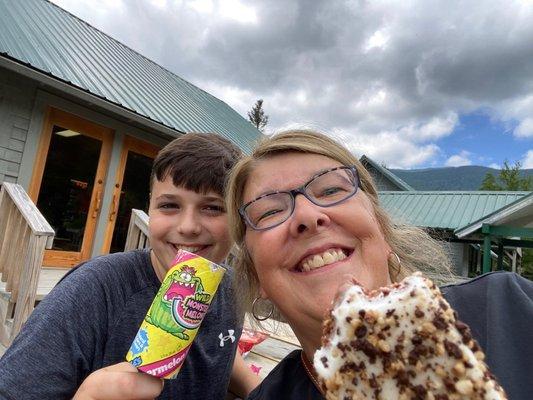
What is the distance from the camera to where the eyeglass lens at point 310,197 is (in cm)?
132

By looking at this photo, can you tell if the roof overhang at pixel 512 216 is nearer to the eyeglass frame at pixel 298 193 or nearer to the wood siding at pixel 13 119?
the eyeglass frame at pixel 298 193

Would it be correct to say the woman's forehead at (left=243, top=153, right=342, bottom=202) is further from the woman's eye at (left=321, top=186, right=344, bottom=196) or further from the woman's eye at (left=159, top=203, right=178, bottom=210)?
the woman's eye at (left=159, top=203, right=178, bottom=210)

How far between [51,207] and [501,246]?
1042cm

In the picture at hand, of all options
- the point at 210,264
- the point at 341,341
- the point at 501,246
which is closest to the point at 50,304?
the point at 210,264

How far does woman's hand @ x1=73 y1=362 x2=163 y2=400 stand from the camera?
98cm

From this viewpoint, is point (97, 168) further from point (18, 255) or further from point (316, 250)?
point (316, 250)

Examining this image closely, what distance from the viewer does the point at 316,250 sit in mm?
1184

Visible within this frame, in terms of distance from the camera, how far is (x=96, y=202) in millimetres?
6098

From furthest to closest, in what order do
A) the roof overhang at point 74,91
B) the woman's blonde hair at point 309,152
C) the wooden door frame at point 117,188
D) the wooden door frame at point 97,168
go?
the wooden door frame at point 117,188 < the wooden door frame at point 97,168 < the roof overhang at point 74,91 < the woman's blonde hair at point 309,152

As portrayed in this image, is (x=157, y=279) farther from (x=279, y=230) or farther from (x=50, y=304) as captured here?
(x=279, y=230)

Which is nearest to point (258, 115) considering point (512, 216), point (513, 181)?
point (513, 181)

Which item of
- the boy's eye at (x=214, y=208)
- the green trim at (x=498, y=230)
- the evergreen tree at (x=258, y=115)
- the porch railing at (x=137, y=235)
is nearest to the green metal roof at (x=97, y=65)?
the porch railing at (x=137, y=235)

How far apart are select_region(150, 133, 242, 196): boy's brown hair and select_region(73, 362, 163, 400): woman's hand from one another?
741mm

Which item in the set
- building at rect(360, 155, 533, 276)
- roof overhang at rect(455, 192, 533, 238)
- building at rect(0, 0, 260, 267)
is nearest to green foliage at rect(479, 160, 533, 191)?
building at rect(360, 155, 533, 276)
